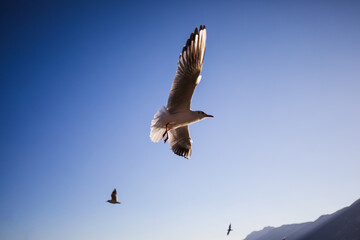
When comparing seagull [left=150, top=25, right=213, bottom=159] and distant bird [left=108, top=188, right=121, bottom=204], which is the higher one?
seagull [left=150, top=25, right=213, bottom=159]

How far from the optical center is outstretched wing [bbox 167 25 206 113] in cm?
527

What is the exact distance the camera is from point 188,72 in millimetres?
5727

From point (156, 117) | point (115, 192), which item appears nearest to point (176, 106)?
point (156, 117)

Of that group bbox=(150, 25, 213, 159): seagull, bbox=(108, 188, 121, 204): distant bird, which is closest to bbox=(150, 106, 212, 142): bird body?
bbox=(150, 25, 213, 159): seagull

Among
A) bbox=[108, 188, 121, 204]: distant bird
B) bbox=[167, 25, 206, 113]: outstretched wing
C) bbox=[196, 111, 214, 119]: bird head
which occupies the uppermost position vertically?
bbox=[167, 25, 206, 113]: outstretched wing

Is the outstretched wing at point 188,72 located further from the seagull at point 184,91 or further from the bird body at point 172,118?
the bird body at point 172,118

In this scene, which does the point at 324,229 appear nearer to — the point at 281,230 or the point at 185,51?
the point at 281,230

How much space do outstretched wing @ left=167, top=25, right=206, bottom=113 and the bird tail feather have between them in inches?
8.5

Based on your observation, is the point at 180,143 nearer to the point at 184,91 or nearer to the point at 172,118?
the point at 172,118

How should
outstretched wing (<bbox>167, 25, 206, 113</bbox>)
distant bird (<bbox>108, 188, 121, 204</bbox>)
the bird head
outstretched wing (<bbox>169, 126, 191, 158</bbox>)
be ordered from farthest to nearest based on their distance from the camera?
distant bird (<bbox>108, 188, 121, 204</bbox>) → outstretched wing (<bbox>169, 126, 191, 158</bbox>) → the bird head → outstretched wing (<bbox>167, 25, 206, 113</bbox>)

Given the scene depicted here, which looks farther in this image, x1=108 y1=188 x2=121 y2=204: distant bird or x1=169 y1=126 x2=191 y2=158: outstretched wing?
x1=108 y1=188 x2=121 y2=204: distant bird

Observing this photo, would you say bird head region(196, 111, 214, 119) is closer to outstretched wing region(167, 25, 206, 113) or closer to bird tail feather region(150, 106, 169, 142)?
outstretched wing region(167, 25, 206, 113)

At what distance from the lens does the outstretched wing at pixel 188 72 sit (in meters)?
5.27

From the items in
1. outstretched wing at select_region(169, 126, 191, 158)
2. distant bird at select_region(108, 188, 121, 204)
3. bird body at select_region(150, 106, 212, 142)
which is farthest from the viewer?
distant bird at select_region(108, 188, 121, 204)
